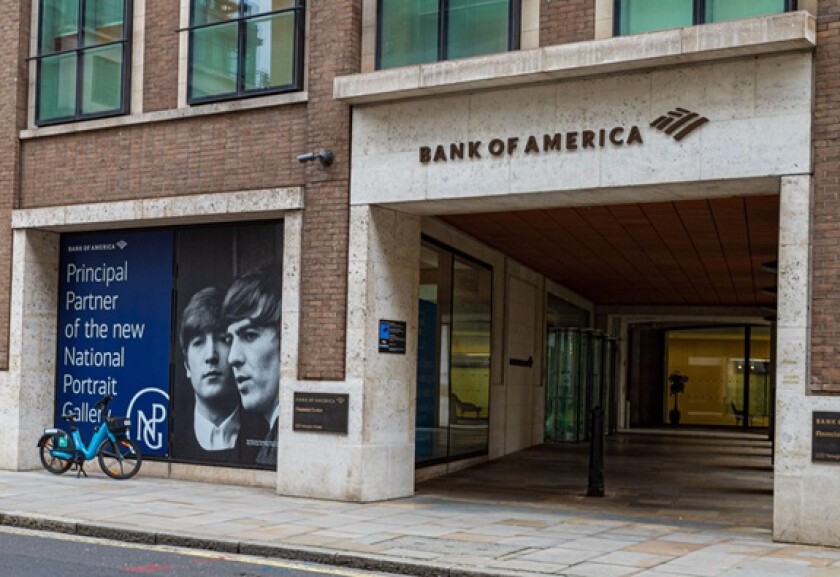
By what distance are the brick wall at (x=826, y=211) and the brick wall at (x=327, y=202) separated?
550cm

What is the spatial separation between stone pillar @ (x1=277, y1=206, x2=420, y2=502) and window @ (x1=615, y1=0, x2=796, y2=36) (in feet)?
12.2

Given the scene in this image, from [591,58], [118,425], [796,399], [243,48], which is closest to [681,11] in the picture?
[591,58]

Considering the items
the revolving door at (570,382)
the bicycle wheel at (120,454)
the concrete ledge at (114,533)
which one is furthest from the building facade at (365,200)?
the revolving door at (570,382)

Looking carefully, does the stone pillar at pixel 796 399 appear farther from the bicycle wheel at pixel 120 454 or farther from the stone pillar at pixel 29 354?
the stone pillar at pixel 29 354

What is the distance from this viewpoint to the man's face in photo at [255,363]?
48.2ft

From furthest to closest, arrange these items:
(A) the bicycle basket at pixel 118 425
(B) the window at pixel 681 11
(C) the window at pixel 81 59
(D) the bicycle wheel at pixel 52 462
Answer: (C) the window at pixel 81 59 → (D) the bicycle wheel at pixel 52 462 → (A) the bicycle basket at pixel 118 425 → (B) the window at pixel 681 11

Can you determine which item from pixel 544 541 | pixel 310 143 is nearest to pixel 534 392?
pixel 310 143

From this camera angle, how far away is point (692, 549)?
10281 millimetres

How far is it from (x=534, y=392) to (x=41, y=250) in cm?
1137

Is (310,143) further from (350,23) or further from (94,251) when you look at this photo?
(94,251)

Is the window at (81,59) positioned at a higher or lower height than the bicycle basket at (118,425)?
higher

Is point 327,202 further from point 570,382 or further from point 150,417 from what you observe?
point 570,382

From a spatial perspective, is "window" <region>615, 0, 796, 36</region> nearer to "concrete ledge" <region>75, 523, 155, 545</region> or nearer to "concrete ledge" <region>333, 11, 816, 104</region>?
"concrete ledge" <region>333, 11, 816, 104</region>

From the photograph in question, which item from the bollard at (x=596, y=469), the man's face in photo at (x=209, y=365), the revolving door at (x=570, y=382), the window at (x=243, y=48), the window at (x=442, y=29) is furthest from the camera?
the revolving door at (x=570, y=382)
